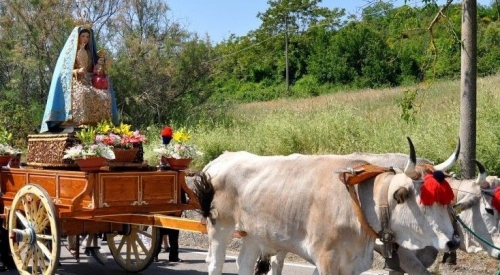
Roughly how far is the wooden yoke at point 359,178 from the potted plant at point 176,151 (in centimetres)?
382

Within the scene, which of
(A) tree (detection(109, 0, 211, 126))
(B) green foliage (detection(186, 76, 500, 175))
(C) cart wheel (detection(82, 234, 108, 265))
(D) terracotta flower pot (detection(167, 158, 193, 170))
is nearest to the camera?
(D) terracotta flower pot (detection(167, 158, 193, 170))

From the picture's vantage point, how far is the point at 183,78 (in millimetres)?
21516

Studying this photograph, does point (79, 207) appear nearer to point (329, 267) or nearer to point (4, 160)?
point (4, 160)

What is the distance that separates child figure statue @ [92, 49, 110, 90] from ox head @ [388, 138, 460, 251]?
199 inches

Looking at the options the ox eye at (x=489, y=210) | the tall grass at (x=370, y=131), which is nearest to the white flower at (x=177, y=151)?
the tall grass at (x=370, y=131)

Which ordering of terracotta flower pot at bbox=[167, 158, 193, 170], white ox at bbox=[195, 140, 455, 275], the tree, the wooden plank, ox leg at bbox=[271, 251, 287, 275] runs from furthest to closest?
1. the tree
2. terracotta flower pot at bbox=[167, 158, 193, 170]
3. the wooden plank
4. ox leg at bbox=[271, 251, 287, 275]
5. white ox at bbox=[195, 140, 455, 275]

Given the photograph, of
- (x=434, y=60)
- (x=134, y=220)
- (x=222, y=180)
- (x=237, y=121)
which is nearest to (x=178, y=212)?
(x=134, y=220)

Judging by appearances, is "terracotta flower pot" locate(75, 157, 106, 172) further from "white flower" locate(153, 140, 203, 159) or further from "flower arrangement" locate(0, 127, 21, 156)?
"flower arrangement" locate(0, 127, 21, 156)

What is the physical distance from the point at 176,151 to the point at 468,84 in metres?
3.55

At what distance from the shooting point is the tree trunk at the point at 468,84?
9.02 meters

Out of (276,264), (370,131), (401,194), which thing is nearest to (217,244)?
(276,264)

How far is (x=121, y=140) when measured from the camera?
880cm

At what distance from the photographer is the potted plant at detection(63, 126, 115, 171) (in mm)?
8242

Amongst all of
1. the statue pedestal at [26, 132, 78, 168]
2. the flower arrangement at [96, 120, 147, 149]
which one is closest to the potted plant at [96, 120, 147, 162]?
the flower arrangement at [96, 120, 147, 149]
